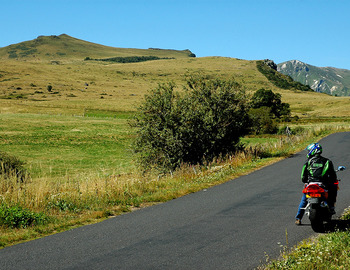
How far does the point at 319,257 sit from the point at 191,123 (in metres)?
17.9

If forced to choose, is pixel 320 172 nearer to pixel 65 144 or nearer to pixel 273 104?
pixel 65 144

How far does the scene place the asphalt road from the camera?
710cm

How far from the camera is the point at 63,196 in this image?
1215 centimetres

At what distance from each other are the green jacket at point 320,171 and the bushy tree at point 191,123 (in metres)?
13.7

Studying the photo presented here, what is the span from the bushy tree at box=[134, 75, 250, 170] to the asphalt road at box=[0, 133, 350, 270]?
995 centimetres

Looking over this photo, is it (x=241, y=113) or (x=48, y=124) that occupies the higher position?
(x=241, y=113)

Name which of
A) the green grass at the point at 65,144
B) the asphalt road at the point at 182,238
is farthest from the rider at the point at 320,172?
the green grass at the point at 65,144

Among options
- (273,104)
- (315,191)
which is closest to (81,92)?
(273,104)

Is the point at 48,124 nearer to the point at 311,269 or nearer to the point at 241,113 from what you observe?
the point at 241,113

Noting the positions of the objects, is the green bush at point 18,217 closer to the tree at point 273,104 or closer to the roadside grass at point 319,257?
the roadside grass at point 319,257

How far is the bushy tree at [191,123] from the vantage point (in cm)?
2319

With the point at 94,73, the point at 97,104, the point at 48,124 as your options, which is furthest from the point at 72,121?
the point at 94,73

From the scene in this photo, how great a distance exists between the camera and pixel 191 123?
939 inches

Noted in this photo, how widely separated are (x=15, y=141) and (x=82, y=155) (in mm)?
11856
